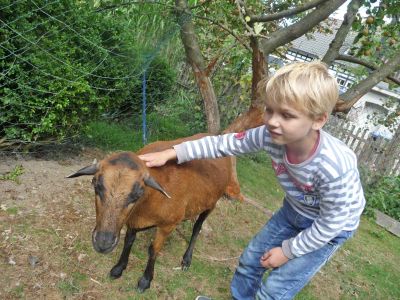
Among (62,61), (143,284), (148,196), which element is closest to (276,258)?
(148,196)

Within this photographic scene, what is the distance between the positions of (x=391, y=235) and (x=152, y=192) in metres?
6.46

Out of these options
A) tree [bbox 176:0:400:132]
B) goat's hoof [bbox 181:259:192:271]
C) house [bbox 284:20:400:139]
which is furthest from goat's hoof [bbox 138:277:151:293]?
house [bbox 284:20:400:139]

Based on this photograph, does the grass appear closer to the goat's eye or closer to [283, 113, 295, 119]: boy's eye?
the goat's eye

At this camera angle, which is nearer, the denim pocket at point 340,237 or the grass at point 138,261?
the denim pocket at point 340,237

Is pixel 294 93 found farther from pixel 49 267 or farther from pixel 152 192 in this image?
pixel 49 267

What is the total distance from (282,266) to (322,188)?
2.17 ft

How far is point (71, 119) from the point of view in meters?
4.98

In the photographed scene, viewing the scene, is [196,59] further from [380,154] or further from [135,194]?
[380,154]

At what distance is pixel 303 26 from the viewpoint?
4.95 meters

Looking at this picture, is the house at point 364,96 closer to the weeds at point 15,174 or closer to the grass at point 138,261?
the grass at point 138,261

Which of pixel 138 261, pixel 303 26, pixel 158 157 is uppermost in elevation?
pixel 303 26

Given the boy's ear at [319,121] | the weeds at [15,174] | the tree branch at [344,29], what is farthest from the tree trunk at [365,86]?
the weeds at [15,174]

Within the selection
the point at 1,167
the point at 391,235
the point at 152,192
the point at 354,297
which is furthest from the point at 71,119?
the point at 391,235

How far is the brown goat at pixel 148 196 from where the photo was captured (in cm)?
241
